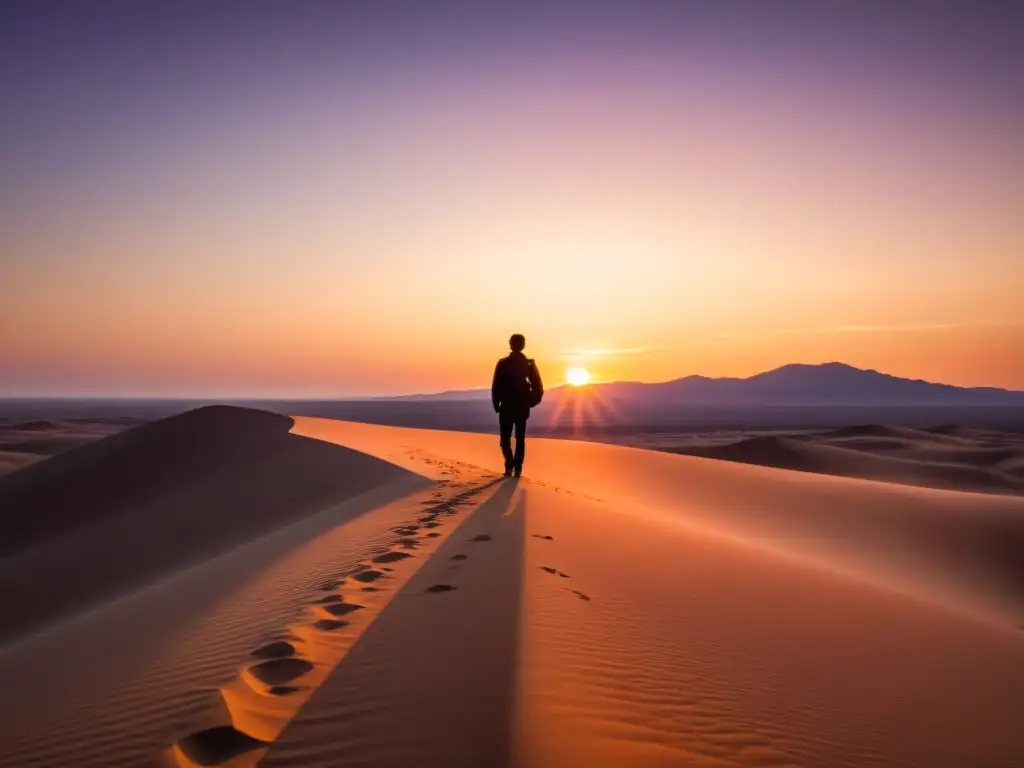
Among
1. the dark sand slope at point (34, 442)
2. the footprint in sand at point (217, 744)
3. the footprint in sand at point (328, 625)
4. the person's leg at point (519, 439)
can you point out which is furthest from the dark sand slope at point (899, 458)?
the dark sand slope at point (34, 442)

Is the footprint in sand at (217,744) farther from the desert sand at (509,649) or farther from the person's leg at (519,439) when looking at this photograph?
the person's leg at (519,439)

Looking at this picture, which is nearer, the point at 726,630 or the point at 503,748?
the point at 503,748

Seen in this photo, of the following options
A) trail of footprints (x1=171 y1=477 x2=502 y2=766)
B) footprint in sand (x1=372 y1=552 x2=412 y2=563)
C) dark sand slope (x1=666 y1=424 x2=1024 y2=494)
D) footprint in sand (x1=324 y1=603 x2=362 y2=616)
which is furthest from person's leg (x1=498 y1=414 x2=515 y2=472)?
dark sand slope (x1=666 y1=424 x2=1024 y2=494)

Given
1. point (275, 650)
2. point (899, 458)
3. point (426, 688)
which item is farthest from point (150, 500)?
point (899, 458)

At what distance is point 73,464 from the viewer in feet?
65.6

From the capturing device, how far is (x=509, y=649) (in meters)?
3.77

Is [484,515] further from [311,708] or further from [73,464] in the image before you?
[73,464]

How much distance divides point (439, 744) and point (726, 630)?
2.83 metres

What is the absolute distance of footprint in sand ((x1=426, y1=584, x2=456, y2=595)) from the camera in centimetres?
497

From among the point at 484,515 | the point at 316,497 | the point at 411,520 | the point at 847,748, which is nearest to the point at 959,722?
the point at 847,748

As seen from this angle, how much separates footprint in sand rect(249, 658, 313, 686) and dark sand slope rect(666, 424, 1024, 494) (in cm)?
2757

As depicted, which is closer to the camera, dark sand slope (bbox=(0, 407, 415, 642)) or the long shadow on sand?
the long shadow on sand

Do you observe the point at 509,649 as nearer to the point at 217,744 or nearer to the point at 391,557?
the point at 217,744

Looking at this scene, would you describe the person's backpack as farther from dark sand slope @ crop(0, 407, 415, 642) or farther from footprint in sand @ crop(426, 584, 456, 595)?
footprint in sand @ crop(426, 584, 456, 595)
